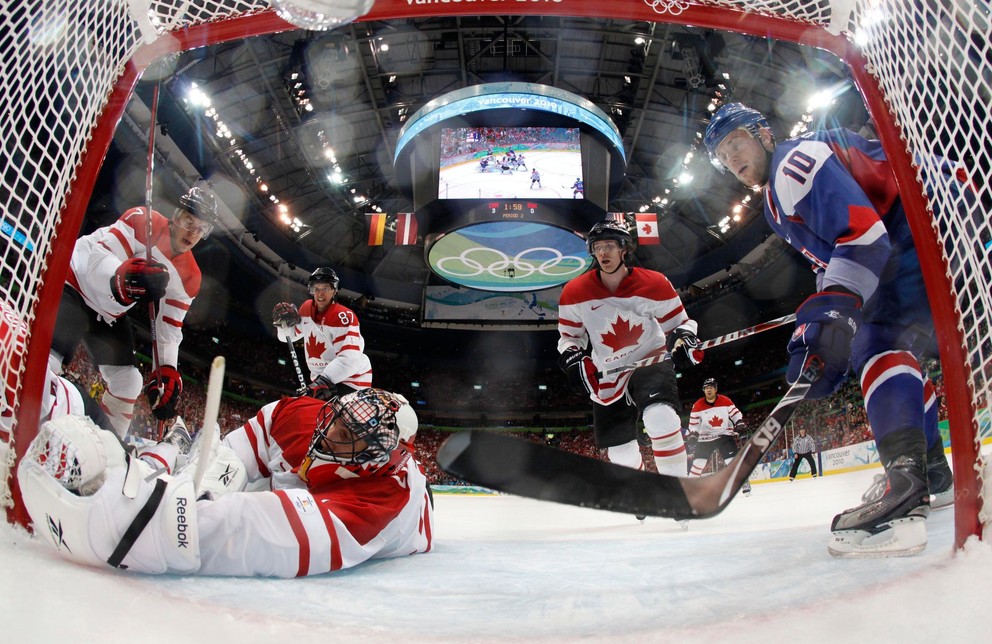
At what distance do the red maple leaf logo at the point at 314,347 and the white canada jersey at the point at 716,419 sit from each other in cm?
368

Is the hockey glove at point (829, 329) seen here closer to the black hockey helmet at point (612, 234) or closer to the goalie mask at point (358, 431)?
the goalie mask at point (358, 431)

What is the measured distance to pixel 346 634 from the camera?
2.80 ft

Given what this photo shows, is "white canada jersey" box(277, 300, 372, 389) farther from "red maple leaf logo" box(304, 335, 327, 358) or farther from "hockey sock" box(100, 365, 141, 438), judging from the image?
"hockey sock" box(100, 365, 141, 438)

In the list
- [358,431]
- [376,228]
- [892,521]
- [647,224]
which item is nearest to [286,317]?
[358,431]

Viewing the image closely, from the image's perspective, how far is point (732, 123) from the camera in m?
1.69

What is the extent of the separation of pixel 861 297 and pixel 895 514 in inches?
17.5

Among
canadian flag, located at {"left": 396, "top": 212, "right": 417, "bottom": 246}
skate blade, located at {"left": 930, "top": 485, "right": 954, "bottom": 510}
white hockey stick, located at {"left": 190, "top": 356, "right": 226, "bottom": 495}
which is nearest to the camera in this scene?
white hockey stick, located at {"left": 190, "top": 356, "right": 226, "bottom": 495}

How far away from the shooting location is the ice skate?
1.13 meters

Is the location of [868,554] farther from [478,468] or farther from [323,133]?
[323,133]

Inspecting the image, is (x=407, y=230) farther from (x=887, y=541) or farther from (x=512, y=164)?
(x=887, y=541)

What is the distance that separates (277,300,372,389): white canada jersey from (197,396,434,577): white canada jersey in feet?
5.42

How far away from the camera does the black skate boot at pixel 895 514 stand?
1130 mm

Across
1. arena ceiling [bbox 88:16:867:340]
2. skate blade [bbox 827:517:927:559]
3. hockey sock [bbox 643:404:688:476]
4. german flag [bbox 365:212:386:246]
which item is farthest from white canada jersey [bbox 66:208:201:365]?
arena ceiling [bbox 88:16:867:340]

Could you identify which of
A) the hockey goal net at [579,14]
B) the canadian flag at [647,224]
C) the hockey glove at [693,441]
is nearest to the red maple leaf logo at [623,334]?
the hockey goal net at [579,14]
